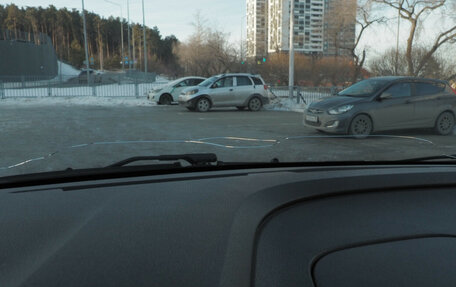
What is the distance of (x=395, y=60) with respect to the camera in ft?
59.9

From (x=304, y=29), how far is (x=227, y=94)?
59200mm

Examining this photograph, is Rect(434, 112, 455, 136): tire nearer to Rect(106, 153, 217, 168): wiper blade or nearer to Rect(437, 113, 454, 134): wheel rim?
Rect(437, 113, 454, 134): wheel rim

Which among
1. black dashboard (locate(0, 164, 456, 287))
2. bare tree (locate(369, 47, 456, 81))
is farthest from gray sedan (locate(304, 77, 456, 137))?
bare tree (locate(369, 47, 456, 81))

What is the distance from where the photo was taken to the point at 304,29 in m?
70.0

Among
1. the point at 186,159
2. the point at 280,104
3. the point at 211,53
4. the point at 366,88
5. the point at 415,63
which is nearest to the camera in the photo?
the point at 186,159

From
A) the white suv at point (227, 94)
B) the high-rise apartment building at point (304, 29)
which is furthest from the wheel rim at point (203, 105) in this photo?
the high-rise apartment building at point (304, 29)

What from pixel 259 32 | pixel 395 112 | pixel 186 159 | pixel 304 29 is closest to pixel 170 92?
pixel 395 112

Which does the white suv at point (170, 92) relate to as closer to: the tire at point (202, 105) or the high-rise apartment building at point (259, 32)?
the tire at point (202, 105)

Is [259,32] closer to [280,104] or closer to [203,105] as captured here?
[280,104]

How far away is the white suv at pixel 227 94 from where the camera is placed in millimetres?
15055

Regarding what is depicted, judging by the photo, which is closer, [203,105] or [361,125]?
[361,125]

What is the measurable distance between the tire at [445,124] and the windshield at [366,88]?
6.32 ft

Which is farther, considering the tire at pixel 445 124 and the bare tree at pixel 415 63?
the bare tree at pixel 415 63

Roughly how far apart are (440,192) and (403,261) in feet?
2.06
